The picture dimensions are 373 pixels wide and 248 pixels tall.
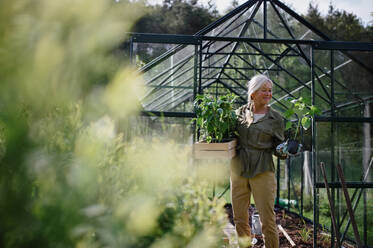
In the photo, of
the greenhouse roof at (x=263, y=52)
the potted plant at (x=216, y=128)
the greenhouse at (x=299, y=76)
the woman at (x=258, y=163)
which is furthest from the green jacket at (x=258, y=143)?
the greenhouse roof at (x=263, y=52)

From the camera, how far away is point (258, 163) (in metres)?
3.27

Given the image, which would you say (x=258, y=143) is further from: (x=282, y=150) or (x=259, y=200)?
(x=259, y=200)

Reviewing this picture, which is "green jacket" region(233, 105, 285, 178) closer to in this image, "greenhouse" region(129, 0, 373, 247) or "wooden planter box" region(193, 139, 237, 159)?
"wooden planter box" region(193, 139, 237, 159)

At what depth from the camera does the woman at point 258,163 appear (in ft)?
10.7

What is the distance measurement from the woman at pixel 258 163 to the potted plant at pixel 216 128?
140 millimetres

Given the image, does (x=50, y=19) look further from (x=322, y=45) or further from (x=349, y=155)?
(x=349, y=155)

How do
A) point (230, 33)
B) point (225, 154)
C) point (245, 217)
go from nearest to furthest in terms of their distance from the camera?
point (225, 154)
point (245, 217)
point (230, 33)

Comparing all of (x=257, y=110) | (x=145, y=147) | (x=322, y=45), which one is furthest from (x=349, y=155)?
(x=145, y=147)

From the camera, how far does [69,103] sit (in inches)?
31.3

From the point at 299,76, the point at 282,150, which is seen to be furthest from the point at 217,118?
the point at 299,76

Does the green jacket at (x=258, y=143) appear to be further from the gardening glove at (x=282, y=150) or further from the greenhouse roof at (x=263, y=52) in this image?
the greenhouse roof at (x=263, y=52)

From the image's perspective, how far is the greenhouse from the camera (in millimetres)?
4051

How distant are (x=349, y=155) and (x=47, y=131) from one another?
26.8 feet

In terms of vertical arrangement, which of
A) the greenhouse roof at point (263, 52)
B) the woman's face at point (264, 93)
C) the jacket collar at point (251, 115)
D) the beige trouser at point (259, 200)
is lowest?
the beige trouser at point (259, 200)
